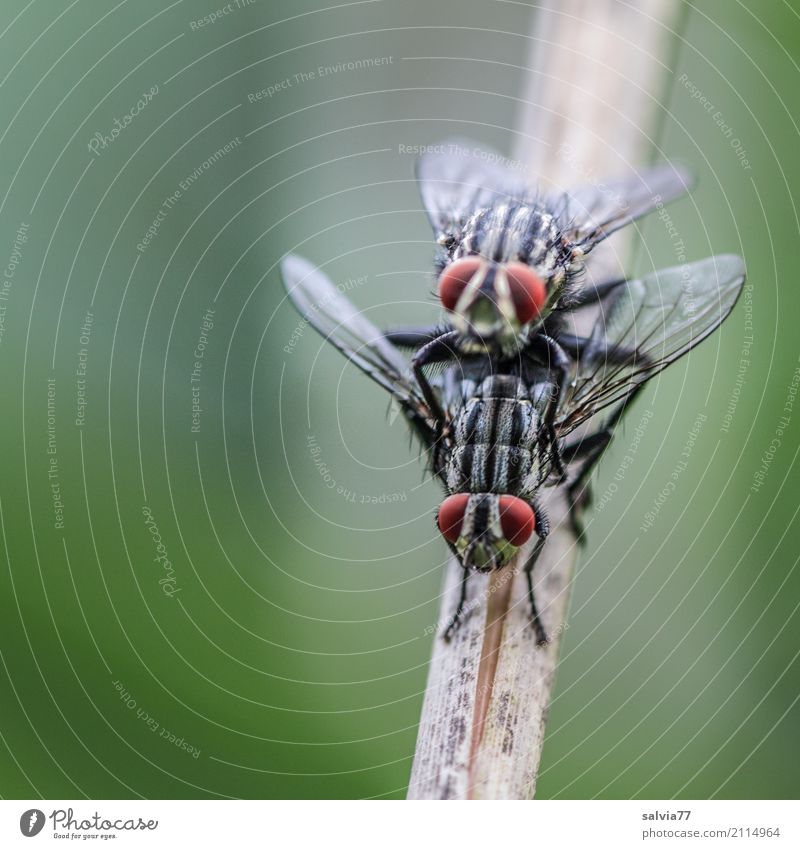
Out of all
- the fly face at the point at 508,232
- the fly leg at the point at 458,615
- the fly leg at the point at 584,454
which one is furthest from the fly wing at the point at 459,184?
the fly leg at the point at 458,615

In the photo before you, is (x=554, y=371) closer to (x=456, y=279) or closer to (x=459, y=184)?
(x=456, y=279)

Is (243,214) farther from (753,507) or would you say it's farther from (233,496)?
(753,507)

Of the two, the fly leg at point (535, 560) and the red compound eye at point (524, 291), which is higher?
the red compound eye at point (524, 291)

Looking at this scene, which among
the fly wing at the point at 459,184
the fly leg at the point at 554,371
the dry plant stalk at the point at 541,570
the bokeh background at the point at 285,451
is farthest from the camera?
the bokeh background at the point at 285,451

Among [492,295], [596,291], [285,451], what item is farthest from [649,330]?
[285,451]

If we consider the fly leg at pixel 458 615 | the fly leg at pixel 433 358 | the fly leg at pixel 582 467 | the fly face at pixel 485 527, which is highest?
the fly leg at pixel 433 358

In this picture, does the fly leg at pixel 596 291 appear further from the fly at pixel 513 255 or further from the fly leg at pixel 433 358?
the fly leg at pixel 433 358

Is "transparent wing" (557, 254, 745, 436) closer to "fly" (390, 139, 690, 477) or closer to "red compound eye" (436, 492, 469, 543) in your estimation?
"fly" (390, 139, 690, 477)
